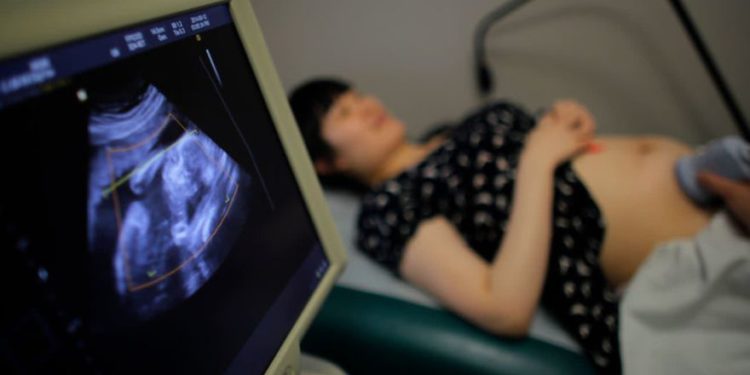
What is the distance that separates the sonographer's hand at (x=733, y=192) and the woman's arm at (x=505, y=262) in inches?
10.9

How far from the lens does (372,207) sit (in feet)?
3.41

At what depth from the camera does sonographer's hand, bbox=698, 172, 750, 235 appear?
2.77 ft

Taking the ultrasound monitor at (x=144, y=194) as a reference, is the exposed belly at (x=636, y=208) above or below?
below

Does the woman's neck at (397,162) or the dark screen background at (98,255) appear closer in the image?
the dark screen background at (98,255)

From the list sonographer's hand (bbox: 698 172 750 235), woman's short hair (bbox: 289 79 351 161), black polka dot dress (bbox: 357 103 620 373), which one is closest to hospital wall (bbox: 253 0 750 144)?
woman's short hair (bbox: 289 79 351 161)

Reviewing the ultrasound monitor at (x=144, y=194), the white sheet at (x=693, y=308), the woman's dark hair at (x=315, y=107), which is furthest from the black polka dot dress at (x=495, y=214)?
the ultrasound monitor at (x=144, y=194)

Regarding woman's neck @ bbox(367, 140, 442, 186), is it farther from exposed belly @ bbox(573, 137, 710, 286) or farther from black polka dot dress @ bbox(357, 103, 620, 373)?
exposed belly @ bbox(573, 137, 710, 286)

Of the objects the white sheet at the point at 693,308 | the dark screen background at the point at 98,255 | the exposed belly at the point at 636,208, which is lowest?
the white sheet at the point at 693,308

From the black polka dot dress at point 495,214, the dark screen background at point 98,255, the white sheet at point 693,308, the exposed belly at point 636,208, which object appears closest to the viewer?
the dark screen background at point 98,255

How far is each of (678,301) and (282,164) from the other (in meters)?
0.76

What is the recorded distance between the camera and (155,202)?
390 mm

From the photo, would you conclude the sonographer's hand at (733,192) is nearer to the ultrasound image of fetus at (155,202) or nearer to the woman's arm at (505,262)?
the woman's arm at (505,262)

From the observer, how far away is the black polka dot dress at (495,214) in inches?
33.0

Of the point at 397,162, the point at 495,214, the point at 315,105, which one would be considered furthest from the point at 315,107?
the point at 495,214
